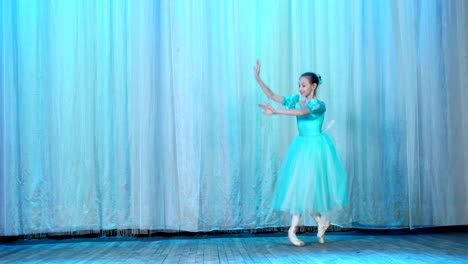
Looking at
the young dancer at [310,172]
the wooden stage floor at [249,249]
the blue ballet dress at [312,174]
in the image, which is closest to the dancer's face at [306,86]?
the young dancer at [310,172]

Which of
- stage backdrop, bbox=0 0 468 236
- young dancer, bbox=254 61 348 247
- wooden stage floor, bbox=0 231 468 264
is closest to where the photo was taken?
wooden stage floor, bbox=0 231 468 264

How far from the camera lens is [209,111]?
3.86 m

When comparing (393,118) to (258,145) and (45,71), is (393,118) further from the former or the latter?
(45,71)

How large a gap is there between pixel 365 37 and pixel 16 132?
8.35 feet

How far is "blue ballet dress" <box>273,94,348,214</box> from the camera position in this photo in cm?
327

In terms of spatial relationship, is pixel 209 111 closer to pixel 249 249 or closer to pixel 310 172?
pixel 310 172

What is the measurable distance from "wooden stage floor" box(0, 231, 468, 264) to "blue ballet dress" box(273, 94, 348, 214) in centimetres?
25

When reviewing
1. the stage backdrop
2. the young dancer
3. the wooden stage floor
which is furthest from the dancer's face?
the wooden stage floor

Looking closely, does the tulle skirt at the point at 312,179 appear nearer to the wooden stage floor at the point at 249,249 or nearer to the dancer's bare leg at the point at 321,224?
the dancer's bare leg at the point at 321,224

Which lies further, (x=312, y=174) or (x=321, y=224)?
(x=321, y=224)

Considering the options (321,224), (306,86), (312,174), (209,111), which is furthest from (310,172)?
(209,111)

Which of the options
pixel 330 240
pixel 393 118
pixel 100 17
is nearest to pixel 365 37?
pixel 393 118

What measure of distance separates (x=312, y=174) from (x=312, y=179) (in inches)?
1.2

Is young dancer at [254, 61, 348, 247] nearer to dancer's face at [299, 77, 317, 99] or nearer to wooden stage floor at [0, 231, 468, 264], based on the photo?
dancer's face at [299, 77, 317, 99]
